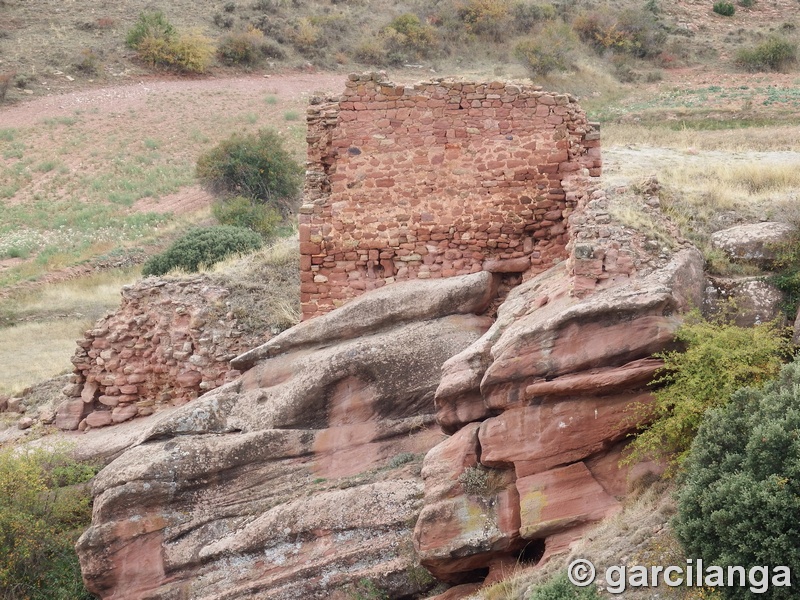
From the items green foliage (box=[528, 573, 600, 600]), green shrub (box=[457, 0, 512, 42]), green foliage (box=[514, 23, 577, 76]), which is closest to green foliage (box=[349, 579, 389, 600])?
green foliage (box=[528, 573, 600, 600])

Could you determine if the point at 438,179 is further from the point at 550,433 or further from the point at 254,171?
the point at 254,171

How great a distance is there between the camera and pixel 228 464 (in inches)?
532

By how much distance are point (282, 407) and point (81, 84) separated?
43.0m

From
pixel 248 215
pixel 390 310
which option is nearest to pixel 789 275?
pixel 390 310

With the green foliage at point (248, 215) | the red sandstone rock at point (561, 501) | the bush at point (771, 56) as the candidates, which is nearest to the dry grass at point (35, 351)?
the green foliage at point (248, 215)

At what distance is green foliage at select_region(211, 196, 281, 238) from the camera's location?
32.6 m

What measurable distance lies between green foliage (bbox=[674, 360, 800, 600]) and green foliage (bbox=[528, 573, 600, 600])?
100 centimetres

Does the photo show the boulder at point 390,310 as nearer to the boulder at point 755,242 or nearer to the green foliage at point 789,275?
the boulder at point 755,242

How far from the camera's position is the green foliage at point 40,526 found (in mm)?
14406

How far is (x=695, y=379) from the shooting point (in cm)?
1045

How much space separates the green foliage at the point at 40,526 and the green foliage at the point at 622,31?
41412 mm

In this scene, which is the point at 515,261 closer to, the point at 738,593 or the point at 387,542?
the point at 387,542

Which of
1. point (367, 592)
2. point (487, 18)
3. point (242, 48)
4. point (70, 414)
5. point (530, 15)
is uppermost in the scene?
point (367, 592)

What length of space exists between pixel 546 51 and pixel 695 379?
124 ft
